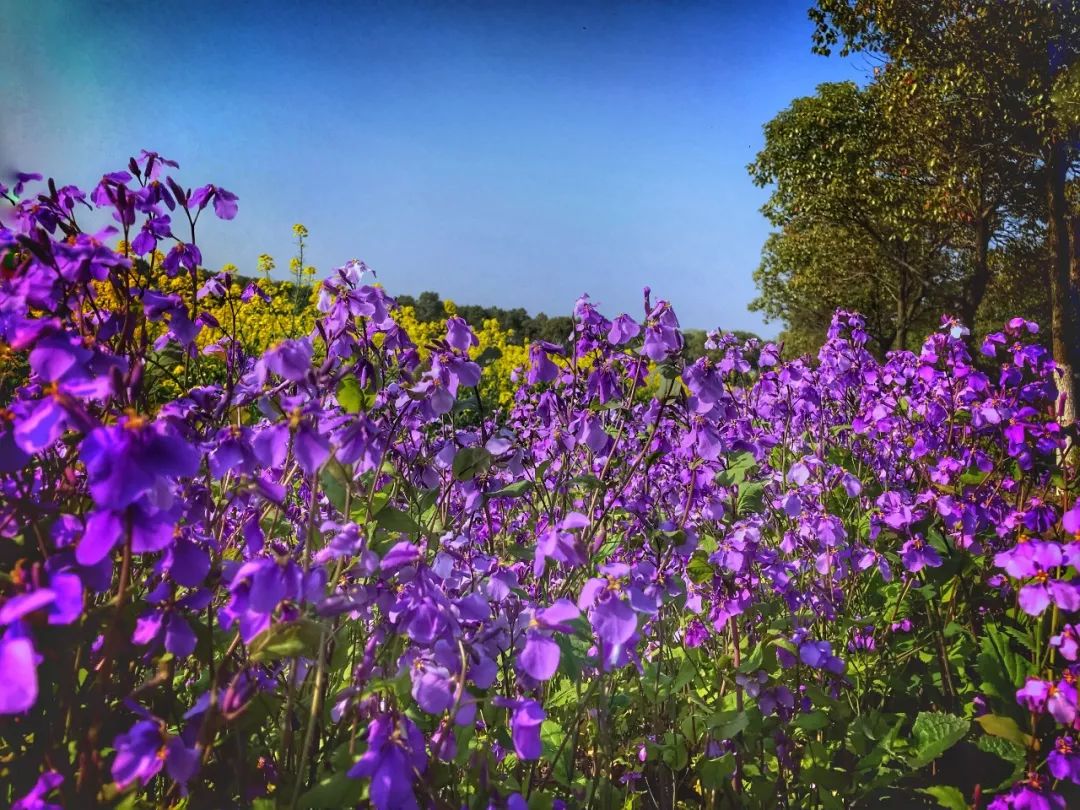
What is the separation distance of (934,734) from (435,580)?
1562 millimetres

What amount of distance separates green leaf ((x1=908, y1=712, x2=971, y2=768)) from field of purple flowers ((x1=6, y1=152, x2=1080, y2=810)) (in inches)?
0.4

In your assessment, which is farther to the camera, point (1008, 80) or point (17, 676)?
point (1008, 80)

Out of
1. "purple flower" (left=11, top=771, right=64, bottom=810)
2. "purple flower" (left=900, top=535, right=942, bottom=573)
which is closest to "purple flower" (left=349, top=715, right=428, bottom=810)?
"purple flower" (left=11, top=771, right=64, bottom=810)

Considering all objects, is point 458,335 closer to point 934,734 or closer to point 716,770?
point 716,770

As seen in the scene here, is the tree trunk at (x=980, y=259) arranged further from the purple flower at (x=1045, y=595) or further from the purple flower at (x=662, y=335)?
the purple flower at (x=662, y=335)

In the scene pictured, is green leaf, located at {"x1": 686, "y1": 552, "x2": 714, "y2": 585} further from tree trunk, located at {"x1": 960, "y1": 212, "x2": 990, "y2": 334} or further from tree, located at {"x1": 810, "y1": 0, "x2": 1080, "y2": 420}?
tree trunk, located at {"x1": 960, "y1": 212, "x2": 990, "y2": 334}

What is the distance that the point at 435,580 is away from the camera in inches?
57.5

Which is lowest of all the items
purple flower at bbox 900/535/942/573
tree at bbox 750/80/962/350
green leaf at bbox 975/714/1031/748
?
green leaf at bbox 975/714/1031/748

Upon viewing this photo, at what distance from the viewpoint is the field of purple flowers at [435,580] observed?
1.07 meters

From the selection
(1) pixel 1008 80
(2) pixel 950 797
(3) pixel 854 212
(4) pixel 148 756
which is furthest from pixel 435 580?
(3) pixel 854 212

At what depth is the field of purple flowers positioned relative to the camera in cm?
107

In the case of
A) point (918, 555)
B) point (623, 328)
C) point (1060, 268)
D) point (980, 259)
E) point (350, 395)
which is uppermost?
point (980, 259)

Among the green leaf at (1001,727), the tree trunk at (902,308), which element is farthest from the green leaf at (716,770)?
the tree trunk at (902,308)

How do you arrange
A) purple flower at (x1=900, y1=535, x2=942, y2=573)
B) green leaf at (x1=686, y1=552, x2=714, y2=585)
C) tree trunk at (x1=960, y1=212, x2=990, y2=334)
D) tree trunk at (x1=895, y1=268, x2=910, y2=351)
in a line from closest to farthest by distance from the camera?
1. green leaf at (x1=686, y1=552, x2=714, y2=585)
2. purple flower at (x1=900, y1=535, x2=942, y2=573)
3. tree trunk at (x1=960, y1=212, x2=990, y2=334)
4. tree trunk at (x1=895, y1=268, x2=910, y2=351)
